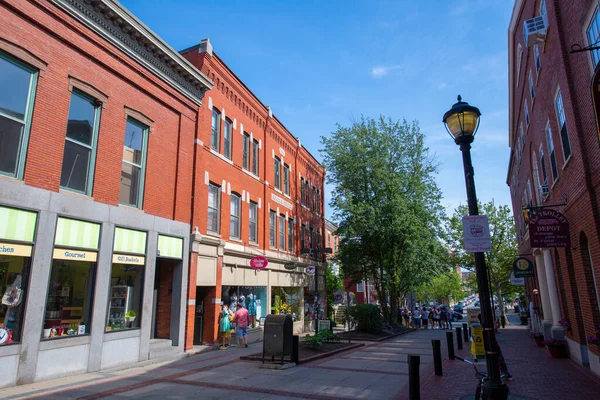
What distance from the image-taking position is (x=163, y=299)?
48.4 feet

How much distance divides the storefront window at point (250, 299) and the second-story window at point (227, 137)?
6293mm

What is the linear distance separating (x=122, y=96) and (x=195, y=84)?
157 inches

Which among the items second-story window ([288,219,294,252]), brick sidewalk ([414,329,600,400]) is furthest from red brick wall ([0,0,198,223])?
second-story window ([288,219,294,252])

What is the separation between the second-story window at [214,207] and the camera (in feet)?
56.7

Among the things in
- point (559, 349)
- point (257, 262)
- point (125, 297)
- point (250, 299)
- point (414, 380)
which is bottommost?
point (559, 349)

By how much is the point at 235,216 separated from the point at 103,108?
8577mm

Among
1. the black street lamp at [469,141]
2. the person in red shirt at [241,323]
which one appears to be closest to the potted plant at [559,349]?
the black street lamp at [469,141]

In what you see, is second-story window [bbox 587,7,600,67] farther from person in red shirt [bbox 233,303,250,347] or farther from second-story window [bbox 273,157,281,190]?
second-story window [bbox 273,157,281,190]

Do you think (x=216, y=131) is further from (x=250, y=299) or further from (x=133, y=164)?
(x=250, y=299)

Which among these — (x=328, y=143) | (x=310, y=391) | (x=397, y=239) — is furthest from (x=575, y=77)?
(x=328, y=143)

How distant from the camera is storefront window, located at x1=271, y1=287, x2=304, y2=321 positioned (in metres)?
22.7

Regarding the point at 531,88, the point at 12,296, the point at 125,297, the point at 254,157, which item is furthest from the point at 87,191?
the point at 531,88

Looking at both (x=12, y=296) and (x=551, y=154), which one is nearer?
(x=12, y=296)

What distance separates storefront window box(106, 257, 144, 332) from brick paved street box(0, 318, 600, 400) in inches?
62.0
